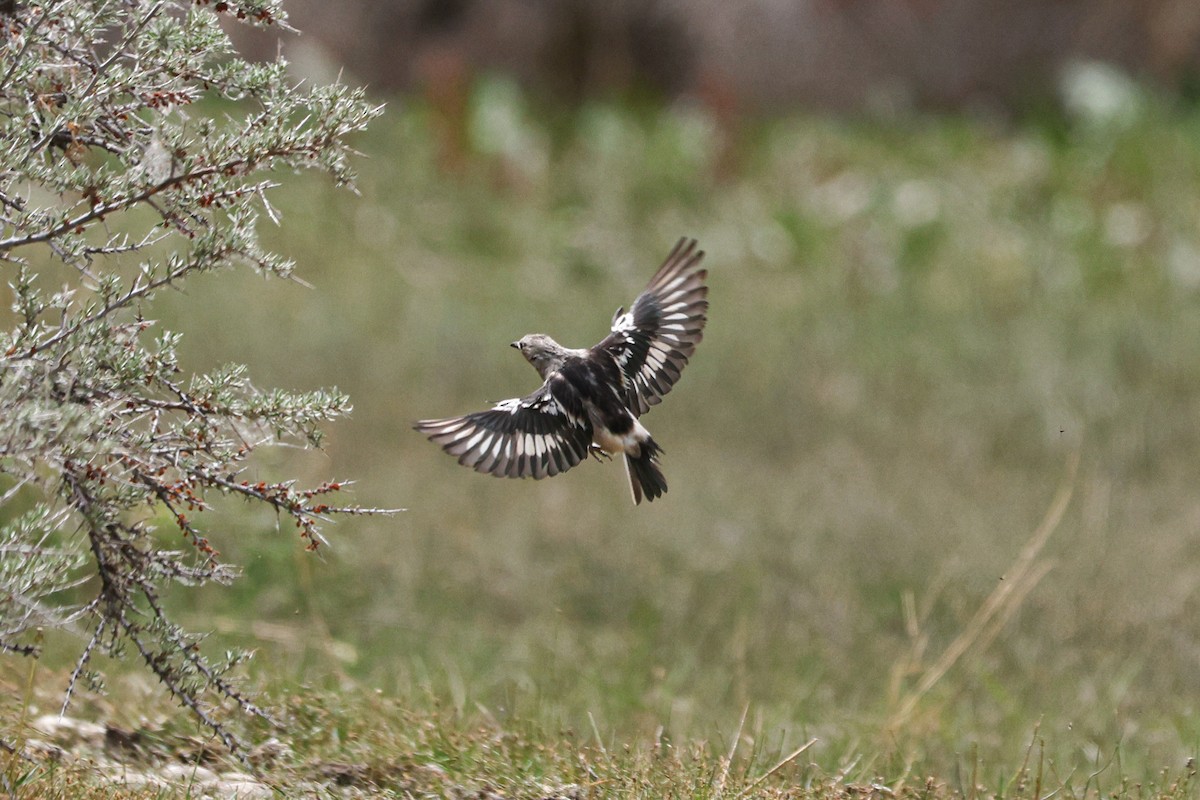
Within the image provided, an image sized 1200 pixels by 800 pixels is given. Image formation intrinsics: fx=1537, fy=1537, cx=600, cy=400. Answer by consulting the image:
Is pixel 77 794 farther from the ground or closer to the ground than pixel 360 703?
closer to the ground

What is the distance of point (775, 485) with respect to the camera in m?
7.86

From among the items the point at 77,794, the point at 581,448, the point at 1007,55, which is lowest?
the point at 77,794

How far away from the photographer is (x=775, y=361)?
925cm

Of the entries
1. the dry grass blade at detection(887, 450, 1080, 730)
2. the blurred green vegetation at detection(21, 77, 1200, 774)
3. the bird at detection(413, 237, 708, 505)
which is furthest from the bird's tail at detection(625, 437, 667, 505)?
the dry grass blade at detection(887, 450, 1080, 730)

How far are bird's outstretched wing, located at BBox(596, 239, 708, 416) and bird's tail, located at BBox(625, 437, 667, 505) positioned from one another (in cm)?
13

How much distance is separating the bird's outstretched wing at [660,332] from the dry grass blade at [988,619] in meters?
1.45

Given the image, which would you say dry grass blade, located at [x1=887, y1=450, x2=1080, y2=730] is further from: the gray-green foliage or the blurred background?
the gray-green foliage

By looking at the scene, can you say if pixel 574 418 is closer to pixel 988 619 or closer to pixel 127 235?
pixel 127 235

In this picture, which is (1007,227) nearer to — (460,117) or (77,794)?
(460,117)

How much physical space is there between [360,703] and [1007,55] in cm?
1157

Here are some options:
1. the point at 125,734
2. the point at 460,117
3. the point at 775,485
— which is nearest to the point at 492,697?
the point at 125,734

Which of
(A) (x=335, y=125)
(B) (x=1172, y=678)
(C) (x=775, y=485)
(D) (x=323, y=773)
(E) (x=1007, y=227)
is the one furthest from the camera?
(E) (x=1007, y=227)

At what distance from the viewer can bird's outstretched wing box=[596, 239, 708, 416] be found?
3.56 metres

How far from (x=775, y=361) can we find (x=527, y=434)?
5992 millimetres
